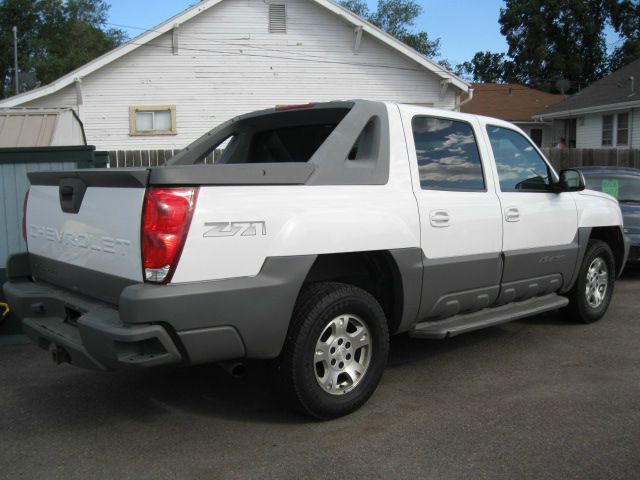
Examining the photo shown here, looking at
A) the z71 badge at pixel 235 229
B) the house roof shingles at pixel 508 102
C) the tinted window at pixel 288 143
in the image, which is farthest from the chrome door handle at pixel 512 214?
the house roof shingles at pixel 508 102

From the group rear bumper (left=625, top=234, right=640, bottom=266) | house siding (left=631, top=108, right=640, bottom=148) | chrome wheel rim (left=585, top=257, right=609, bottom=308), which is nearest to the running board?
chrome wheel rim (left=585, top=257, right=609, bottom=308)

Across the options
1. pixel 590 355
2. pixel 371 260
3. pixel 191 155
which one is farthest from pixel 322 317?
pixel 590 355

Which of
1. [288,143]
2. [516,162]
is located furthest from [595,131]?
[288,143]

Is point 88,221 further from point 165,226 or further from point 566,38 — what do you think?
point 566,38

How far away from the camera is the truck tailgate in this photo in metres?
3.55

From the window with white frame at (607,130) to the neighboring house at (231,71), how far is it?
32.0 ft

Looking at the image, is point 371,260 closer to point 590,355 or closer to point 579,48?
point 590,355

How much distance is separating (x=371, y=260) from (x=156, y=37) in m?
15.3

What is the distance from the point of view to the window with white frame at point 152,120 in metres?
18.5

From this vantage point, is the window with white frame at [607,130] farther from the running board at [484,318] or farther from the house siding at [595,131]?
the running board at [484,318]

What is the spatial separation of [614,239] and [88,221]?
17.7 ft

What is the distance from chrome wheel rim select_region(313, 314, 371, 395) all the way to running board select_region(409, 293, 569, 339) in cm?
60

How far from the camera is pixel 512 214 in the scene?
536 cm

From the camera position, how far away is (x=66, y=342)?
3848 mm
